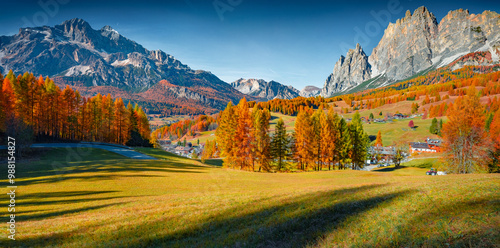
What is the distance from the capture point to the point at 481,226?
649 centimetres

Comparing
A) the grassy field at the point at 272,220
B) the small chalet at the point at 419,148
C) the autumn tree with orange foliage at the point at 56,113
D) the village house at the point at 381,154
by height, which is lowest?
the village house at the point at 381,154

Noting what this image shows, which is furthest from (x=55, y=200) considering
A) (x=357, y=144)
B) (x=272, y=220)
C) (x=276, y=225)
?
(x=357, y=144)

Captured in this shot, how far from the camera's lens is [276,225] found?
377 inches

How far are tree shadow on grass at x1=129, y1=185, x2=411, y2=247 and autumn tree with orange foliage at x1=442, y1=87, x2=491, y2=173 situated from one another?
118 ft

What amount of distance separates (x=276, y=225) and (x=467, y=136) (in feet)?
145

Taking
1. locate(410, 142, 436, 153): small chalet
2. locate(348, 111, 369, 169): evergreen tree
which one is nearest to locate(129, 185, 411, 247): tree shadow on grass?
locate(348, 111, 369, 169): evergreen tree

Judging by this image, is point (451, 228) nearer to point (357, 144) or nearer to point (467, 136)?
point (467, 136)

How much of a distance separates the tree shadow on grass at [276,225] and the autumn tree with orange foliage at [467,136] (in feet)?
118

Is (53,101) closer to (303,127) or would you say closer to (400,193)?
(303,127)

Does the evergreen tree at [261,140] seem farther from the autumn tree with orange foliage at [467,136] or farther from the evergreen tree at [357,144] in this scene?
the autumn tree with orange foliage at [467,136]

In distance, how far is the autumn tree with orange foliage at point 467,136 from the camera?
35406 mm

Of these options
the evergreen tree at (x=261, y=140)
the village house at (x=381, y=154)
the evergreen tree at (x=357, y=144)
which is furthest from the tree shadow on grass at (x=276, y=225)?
the village house at (x=381, y=154)

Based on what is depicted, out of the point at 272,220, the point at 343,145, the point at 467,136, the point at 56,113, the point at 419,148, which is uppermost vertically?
the point at 56,113

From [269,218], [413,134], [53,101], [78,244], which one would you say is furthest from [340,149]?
[413,134]
